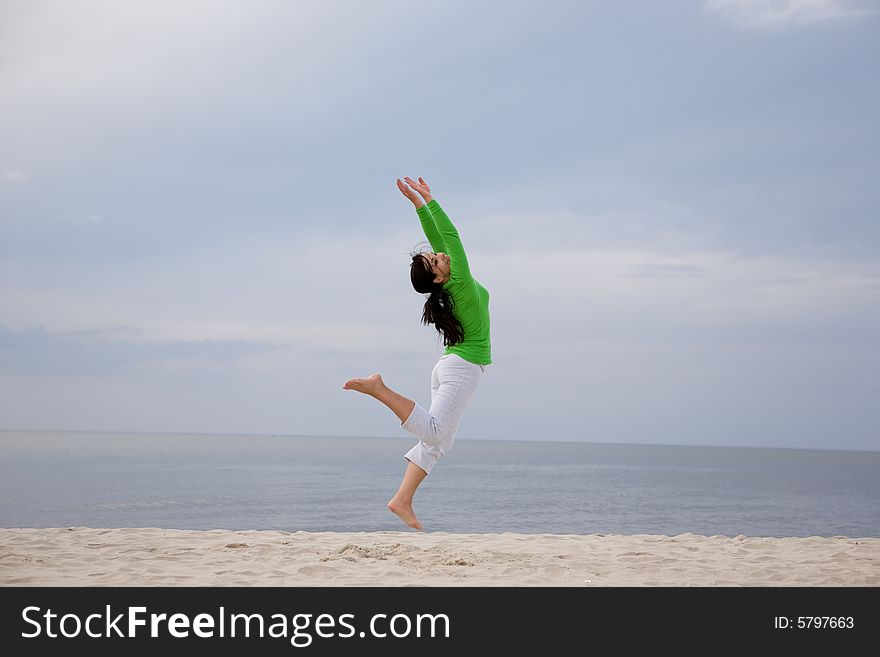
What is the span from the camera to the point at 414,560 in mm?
5508

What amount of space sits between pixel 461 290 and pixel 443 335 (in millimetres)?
345

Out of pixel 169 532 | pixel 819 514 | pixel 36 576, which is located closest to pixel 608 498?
pixel 819 514

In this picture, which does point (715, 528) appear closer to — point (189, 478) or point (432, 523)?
point (432, 523)

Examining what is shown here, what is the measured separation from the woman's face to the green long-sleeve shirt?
0.03 meters

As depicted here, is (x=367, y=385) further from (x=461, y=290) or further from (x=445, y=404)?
(x=461, y=290)

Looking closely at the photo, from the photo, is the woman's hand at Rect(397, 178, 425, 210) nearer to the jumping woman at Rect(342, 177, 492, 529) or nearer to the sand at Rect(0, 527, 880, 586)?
the jumping woman at Rect(342, 177, 492, 529)

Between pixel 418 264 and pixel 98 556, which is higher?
pixel 418 264

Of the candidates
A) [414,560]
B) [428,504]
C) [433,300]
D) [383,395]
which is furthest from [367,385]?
[428,504]

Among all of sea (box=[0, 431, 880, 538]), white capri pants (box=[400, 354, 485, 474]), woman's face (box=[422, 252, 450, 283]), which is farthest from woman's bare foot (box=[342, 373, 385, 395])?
sea (box=[0, 431, 880, 538])

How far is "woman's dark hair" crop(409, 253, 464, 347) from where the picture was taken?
191 inches

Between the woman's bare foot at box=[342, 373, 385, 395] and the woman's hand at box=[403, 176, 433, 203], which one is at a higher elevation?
the woman's hand at box=[403, 176, 433, 203]
